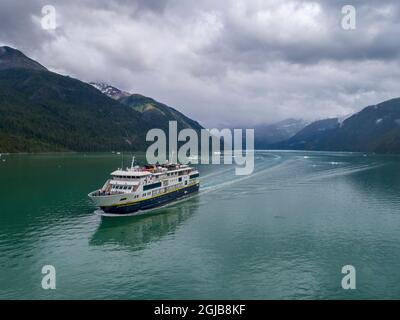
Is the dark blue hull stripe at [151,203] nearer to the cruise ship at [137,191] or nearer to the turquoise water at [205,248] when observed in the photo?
the cruise ship at [137,191]

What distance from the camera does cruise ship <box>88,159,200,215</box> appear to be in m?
83.2

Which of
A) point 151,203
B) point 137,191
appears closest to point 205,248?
point 137,191

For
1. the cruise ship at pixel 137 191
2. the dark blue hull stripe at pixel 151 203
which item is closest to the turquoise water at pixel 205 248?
the dark blue hull stripe at pixel 151 203

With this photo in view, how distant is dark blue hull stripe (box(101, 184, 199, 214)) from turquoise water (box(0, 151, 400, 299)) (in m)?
2.75

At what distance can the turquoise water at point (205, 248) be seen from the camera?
147 ft

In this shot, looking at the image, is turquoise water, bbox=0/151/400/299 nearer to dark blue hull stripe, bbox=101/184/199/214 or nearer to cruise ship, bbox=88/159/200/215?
dark blue hull stripe, bbox=101/184/199/214

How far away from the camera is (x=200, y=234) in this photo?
233 feet

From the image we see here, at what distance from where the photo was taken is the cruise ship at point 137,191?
83188 mm

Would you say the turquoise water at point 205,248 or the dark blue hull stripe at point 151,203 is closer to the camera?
the turquoise water at point 205,248

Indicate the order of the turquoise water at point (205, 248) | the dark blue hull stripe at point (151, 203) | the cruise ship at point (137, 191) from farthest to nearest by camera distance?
1. the dark blue hull stripe at point (151, 203)
2. the cruise ship at point (137, 191)
3. the turquoise water at point (205, 248)

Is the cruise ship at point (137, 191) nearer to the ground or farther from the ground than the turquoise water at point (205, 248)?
farther from the ground

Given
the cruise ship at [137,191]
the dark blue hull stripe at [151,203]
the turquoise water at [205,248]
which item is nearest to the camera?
the turquoise water at [205,248]
